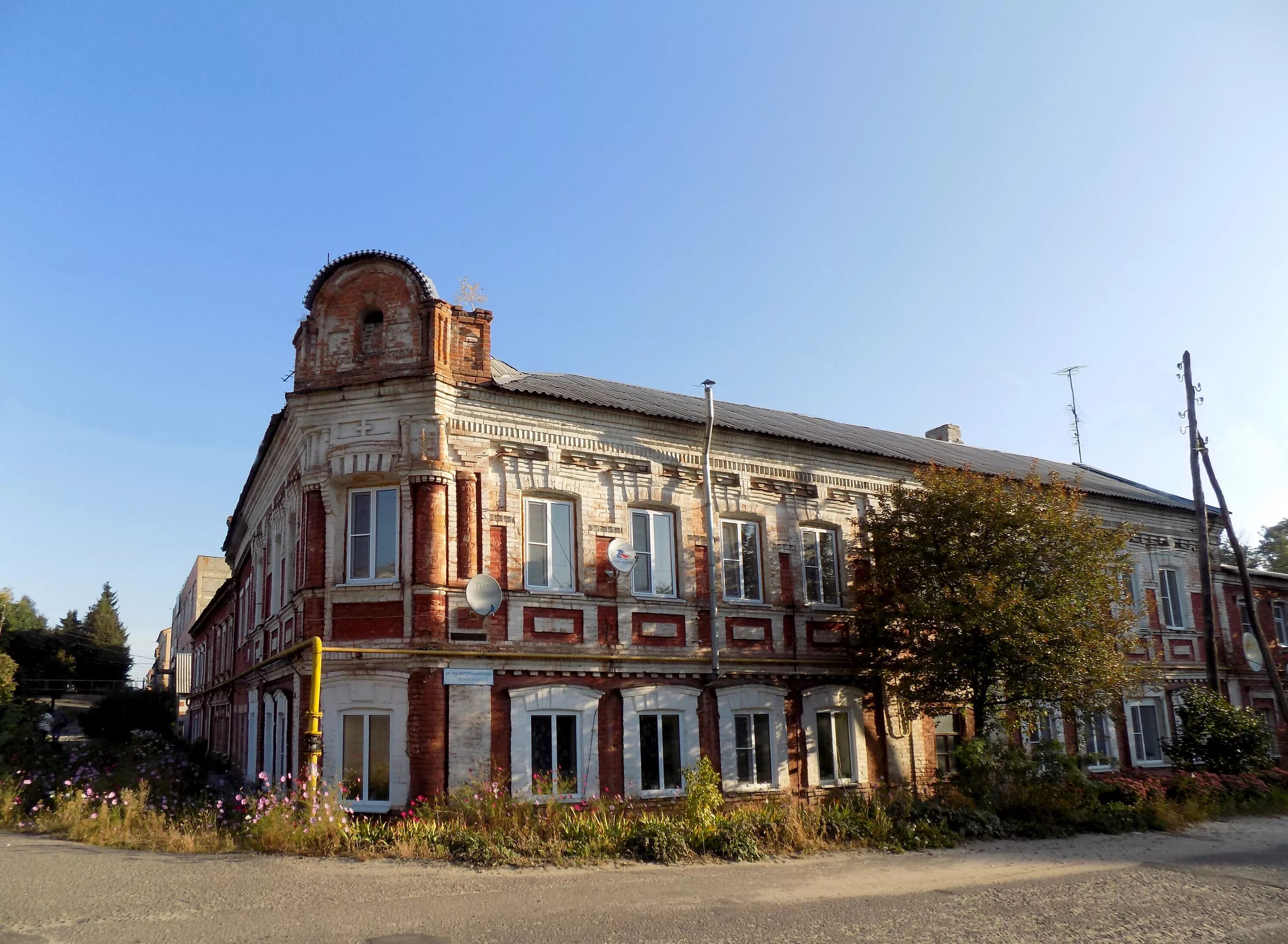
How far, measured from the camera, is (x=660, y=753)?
594 inches

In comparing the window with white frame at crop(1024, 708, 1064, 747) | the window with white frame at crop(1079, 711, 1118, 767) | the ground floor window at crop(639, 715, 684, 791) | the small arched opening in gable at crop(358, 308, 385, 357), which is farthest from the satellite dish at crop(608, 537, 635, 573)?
the window with white frame at crop(1079, 711, 1118, 767)

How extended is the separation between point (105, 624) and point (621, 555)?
287ft

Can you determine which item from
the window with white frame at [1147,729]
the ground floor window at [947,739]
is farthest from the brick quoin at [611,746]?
the window with white frame at [1147,729]

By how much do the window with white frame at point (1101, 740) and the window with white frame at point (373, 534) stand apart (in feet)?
49.4

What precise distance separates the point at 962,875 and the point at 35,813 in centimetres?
1294

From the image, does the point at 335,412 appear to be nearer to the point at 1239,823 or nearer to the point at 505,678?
the point at 505,678

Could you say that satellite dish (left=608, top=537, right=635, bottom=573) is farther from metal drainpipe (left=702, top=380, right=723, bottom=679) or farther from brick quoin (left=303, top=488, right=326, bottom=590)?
brick quoin (left=303, top=488, right=326, bottom=590)

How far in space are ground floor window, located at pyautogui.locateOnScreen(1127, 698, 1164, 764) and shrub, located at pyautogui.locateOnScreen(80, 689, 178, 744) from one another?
29.0 metres

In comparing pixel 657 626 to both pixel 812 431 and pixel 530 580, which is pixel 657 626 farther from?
pixel 812 431

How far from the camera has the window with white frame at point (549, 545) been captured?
15.0m

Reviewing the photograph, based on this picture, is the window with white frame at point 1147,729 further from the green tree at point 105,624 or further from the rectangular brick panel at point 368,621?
the green tree at point 105,624

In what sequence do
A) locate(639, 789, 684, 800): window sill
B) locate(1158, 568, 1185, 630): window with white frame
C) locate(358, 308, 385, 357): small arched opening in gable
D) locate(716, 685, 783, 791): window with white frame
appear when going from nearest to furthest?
locate(639, 789, 684, 800): window sill → locate(358, 308, 385, 357): small arched opening in gable → locate(716, 685, 783, 791): window with white frame → locate(1158, 568, 1185, 630): window with white frame

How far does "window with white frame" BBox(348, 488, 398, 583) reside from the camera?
14.2 metres

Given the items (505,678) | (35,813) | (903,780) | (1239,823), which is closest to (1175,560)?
(1239,823)
